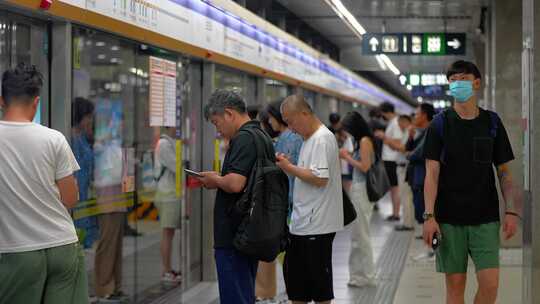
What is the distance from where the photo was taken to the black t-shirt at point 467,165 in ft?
16.4

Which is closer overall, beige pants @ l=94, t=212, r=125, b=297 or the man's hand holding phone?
the man's hand holding phone

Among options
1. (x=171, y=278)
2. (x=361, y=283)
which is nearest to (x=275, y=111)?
(x=171, y=278)

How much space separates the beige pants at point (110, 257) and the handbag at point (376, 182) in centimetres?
227

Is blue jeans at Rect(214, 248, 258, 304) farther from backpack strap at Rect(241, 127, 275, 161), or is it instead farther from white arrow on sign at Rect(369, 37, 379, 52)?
white arrow on sign at Rect(369, 37, 379, 52)

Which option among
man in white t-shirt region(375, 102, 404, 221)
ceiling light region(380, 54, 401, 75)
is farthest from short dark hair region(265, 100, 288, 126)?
ceiling light region(380, 54, 401, 75)

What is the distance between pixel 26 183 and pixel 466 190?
7.93 ft

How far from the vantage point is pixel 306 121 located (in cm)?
588

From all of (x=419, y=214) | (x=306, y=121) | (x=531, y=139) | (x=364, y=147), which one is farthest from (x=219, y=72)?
(x=531, y=139)

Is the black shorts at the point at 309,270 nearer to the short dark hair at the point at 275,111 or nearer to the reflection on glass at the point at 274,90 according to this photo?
the short dark hair at the point at 275,111

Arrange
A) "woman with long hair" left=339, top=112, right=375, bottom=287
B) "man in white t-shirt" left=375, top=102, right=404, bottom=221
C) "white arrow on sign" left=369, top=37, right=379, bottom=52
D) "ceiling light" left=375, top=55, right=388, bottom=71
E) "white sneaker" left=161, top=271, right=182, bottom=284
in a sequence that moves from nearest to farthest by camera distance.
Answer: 1. "white sneaker" left=161, top=271, right=182, bottom=284
2. "woman with long hair" left=339, top=112, right=375, bottom=287
3. "white arrow on sign" left=369, top=37, right=379, bottom=52
4. "man in white t-shirt" left=375, top=102, right=404, bottom=221
5. "ceiling light" left=375, top=55, right=388, bottom=71

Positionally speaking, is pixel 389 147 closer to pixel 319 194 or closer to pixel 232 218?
pixel 319 194

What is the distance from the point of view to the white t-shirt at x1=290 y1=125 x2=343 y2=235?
5672mm

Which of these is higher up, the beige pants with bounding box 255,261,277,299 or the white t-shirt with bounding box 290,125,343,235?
the white t-shirt with bounding box 290,125,343,235

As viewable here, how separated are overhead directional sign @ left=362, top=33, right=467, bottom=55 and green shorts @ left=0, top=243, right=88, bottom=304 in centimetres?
973
